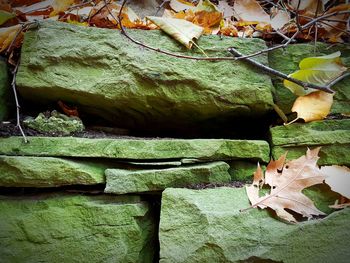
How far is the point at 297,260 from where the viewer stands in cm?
89

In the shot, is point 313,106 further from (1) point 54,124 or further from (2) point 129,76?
(1) point 54,124

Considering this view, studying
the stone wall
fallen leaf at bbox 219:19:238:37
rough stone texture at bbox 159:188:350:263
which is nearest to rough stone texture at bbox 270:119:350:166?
the stone wall

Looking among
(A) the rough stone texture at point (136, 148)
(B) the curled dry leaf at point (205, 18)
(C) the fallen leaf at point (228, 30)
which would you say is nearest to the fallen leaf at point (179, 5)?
(B) the curled dry leaf at point (205, 18)

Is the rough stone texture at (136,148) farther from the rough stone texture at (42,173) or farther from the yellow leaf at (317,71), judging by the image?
the yellow leaf at (317,71)

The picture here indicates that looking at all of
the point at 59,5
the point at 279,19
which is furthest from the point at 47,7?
the point at 279,19

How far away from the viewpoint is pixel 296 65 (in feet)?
4.19

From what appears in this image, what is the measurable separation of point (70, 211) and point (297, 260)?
2.43 feet

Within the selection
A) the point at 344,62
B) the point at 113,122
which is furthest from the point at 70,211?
the point at 344,62

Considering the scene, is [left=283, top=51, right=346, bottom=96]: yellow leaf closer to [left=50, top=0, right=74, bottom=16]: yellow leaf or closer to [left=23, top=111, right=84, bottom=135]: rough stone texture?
[left=23, top=111, right=84, bottom=135]: rough stone texture

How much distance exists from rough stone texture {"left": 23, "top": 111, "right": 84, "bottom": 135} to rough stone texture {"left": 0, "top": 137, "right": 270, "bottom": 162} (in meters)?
0.09

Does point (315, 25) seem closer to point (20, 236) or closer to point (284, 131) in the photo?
point (284, 131)

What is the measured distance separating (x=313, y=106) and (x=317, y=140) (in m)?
0.13

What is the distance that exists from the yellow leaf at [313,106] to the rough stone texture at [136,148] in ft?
0.59

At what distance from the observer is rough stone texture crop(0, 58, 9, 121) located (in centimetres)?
122
